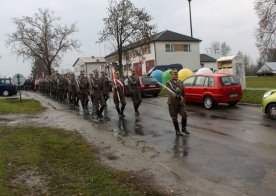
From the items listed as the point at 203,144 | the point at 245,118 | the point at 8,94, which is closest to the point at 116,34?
the point at 8,94

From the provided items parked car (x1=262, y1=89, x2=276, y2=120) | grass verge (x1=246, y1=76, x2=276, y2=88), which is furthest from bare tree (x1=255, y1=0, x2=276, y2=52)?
parked car (x1=262, y1=89, x2=276, y2=120)

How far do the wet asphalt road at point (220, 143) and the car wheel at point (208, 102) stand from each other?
91 centimetres

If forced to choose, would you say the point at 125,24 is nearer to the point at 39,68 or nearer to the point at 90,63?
the point at 39,68

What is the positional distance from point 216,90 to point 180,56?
4774 cm

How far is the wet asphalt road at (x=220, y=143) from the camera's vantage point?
7.07m

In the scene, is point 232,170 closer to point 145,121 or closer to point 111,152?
point 111,152

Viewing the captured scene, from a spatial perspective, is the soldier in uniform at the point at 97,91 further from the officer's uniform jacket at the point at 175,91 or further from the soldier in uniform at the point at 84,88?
the officer's uniform jacket at the point at 175,91

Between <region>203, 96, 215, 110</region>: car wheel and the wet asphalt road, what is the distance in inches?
35.8

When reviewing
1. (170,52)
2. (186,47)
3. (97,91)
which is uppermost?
(186,47)

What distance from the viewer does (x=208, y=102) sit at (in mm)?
17750

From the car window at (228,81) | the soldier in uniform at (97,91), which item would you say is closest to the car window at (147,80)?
the car window at (228,81)

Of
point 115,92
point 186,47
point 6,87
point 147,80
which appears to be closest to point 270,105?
point 115,92

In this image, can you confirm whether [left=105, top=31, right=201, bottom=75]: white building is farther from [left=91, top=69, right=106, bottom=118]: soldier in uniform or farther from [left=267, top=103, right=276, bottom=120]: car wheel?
[left=267, top=103, right=276, bottom=120]: car wheel

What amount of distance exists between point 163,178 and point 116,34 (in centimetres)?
3671
